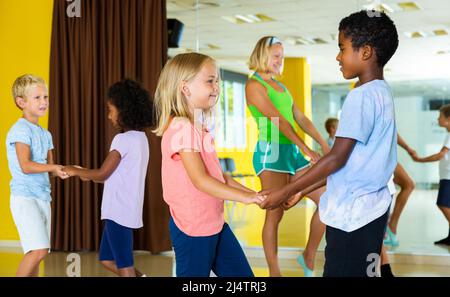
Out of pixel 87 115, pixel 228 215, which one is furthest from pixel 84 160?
pixel 228 215

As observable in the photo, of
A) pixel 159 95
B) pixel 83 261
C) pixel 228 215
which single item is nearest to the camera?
pixel 159 95

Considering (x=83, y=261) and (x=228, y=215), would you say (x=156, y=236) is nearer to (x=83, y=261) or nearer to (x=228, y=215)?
(x=83, y=261)

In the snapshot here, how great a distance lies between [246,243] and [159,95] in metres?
3.16

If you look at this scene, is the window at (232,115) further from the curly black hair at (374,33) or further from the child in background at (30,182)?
the curly black hair at (374,33)

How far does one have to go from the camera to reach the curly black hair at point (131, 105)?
3215 mm

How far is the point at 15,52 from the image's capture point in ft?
17.9

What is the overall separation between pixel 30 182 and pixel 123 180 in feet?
1.59

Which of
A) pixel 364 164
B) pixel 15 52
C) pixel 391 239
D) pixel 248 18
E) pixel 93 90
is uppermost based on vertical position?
pixel 248 18

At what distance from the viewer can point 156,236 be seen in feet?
16.4

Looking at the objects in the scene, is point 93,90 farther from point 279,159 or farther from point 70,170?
point 70,170

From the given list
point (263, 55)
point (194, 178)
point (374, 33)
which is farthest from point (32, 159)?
point (374, 33)

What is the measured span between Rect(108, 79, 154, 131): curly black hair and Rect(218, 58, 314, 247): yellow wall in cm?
177

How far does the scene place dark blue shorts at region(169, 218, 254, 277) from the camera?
2014 millimetres

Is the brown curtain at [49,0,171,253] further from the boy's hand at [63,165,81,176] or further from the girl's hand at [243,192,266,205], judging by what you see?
the girl's hand at [243,192,266,205]
